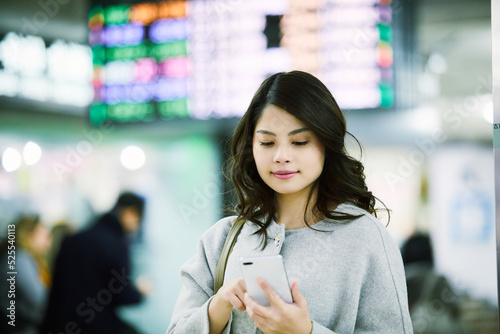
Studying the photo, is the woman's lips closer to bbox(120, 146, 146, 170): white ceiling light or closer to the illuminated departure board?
the illuminated departure board

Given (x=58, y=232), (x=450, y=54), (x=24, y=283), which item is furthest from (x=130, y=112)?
(x=450, y=54)

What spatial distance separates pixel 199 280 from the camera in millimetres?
1167

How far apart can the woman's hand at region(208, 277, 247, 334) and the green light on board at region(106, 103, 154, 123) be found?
1.79 m

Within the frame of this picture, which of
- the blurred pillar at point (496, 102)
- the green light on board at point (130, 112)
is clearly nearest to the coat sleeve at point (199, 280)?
the blurred pillar at point (496, 102)

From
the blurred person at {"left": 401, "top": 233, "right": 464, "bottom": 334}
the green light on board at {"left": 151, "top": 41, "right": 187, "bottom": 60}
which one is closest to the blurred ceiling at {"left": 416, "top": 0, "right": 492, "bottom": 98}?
the blurred person at {"left": 401, "top": 233, "right": 464, "bottom": 334}

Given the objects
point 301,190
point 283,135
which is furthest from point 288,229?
point 283,135

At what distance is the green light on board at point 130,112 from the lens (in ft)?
8.85

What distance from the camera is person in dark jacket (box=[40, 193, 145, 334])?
8.06 feet

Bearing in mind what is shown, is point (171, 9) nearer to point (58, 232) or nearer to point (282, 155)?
point (58, 232)

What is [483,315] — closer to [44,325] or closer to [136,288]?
[136,288]

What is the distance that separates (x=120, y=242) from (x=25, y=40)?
4.30 feet

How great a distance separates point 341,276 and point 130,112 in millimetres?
1968

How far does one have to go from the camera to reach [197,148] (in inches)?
110

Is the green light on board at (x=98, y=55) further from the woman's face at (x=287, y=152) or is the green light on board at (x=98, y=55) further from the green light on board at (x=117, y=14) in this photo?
the woman's face at (x=287, y=152)
